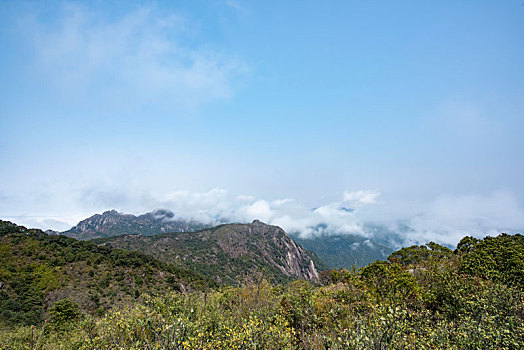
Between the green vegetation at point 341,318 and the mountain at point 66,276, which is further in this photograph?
the mountain at point 66,276

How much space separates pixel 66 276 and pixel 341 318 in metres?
92.4

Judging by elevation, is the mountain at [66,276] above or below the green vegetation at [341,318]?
below

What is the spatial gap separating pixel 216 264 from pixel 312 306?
198 metres

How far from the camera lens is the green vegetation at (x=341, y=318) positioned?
34.3 feet

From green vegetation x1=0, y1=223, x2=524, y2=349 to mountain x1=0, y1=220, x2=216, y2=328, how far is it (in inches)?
1802

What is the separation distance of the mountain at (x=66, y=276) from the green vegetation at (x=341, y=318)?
1802 inches

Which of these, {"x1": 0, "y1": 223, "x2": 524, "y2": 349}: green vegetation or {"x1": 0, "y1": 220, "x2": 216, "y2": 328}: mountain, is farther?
{"x1": 0, "y1": 220, "x2": 216, "y2": 328}: mountain

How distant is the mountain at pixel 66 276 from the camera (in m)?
64.6

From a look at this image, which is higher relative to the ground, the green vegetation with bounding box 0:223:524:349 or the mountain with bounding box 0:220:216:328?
the green vegetation with bounding box 0:223:524:349

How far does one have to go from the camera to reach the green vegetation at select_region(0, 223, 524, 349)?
10.5 meters

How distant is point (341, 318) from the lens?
1669 cm

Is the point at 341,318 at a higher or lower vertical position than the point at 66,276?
higher

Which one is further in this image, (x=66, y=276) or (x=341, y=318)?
(x=66, y=276)

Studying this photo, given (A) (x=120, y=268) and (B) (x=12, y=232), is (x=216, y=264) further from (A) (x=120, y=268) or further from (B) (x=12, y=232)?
(B) (x=12, y=232)
